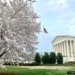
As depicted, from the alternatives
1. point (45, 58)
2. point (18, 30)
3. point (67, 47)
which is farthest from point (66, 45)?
point (18, 30)

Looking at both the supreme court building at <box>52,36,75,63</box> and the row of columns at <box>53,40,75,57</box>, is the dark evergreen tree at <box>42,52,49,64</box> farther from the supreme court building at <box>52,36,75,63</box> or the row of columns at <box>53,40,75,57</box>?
the row of columns at <box>53,40,75,57</box>

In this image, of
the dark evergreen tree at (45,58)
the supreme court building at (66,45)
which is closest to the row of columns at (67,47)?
the supreme court building at (66,45)

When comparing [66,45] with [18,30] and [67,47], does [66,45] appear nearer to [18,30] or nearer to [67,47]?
[67,47]

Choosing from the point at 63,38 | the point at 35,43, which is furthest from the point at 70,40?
the point at 35,43

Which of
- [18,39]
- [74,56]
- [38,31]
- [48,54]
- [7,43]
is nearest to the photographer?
[7,43]

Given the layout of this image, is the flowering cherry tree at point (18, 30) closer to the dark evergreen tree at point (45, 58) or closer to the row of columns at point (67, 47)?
the dark evergreen tree at point (45, 58)

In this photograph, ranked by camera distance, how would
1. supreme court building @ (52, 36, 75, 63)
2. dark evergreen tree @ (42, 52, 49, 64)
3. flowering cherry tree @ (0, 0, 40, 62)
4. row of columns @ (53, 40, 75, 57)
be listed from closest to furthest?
flowering cherry tree @ (0, 0, 40, 62) < dark evergreen tree @ (42, 52, 49, 64) < supreme court building @ (52, 36, 75, 63) < row of columns @ (53, 40, 75, 57)

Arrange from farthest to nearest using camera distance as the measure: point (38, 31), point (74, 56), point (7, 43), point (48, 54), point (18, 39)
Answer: point (74, 56)
point (48, 54)
point (38, 31)
point (18, 39)
point (7, 43)

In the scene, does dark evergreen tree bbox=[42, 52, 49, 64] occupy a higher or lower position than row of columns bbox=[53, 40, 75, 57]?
lower

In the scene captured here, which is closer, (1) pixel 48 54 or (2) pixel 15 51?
(2) pixel 15 51

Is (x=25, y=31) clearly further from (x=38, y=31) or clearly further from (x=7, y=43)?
(x=7, y=43)

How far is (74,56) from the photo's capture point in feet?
465

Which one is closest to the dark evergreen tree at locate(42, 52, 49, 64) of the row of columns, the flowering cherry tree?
the row of columns

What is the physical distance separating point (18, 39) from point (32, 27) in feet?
7.34
